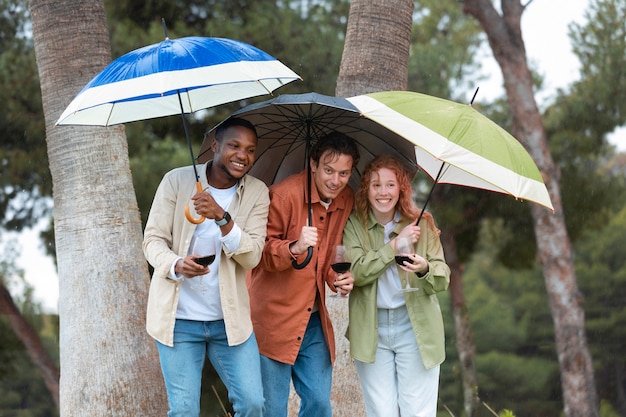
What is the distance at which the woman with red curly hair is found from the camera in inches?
162

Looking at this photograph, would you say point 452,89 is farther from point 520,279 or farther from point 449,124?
point 520,279

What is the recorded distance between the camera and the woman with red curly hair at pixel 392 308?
411 centimetres

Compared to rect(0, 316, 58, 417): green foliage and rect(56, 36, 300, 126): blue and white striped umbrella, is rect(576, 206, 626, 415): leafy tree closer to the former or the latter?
rect(0, 316, 58, 417): green foliage

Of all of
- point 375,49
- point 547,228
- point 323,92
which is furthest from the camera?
point 547,228

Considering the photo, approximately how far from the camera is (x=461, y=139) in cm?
380

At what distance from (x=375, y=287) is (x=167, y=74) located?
1409mm

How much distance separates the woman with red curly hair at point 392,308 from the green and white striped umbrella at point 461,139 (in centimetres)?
35

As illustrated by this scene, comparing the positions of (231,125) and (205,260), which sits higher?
(231,125)

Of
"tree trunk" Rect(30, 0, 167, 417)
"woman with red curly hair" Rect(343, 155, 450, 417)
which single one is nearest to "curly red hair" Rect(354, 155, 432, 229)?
"woman with red curly hair" Rect(343, 155, 450, 417)

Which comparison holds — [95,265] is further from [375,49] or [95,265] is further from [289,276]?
[375,49]

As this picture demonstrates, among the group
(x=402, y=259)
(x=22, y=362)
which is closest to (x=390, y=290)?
(x=402, y=259)

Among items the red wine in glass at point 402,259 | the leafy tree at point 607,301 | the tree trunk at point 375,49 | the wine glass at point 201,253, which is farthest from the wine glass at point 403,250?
the leafy tree at point 607,301

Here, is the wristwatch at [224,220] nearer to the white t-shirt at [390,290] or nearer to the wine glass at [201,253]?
the wine glass at [201,253]

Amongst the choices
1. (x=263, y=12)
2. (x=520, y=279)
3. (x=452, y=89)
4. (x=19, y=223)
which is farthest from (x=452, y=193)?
(x=520, y=279)
